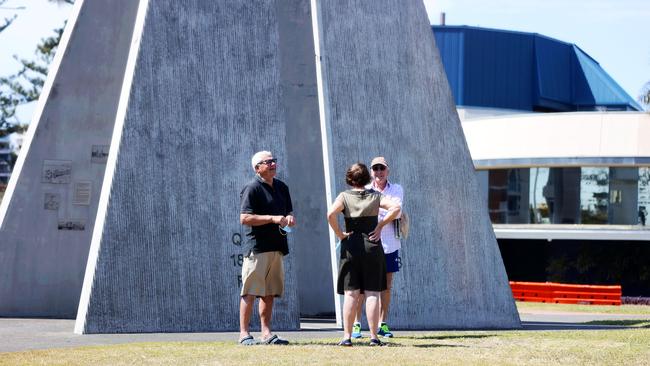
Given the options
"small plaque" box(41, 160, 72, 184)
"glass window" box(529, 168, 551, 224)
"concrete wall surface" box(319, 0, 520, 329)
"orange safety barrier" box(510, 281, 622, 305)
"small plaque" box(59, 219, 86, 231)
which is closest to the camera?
"concrete wall surface" box(319, 0, 520, 329)

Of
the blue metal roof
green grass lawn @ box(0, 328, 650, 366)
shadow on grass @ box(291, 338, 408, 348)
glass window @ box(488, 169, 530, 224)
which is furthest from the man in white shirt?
the blue metal roof

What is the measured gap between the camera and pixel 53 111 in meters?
15.4

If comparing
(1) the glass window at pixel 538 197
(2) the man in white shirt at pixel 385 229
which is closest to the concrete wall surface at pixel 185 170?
(2) the man in white shirt at pixel 385 229

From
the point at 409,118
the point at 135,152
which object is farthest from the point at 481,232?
the point at 135,152

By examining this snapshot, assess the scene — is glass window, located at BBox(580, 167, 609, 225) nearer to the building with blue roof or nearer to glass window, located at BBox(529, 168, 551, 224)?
the building with blue roof

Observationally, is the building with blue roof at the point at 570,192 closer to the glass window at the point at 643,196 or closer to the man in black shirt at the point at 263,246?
the glass window at the point at 643,196

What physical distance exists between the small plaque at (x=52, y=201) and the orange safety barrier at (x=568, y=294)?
61.0ft

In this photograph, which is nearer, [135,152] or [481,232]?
[135,152]

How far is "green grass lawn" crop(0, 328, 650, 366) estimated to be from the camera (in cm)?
910

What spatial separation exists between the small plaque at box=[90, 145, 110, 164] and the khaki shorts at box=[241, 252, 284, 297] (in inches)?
227

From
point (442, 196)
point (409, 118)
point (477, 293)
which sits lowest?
point (477, 293)

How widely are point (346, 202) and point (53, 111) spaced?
6356 millimetres

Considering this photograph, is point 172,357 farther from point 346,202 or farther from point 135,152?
point 135,152

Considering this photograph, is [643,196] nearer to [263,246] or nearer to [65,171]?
[65,171]
